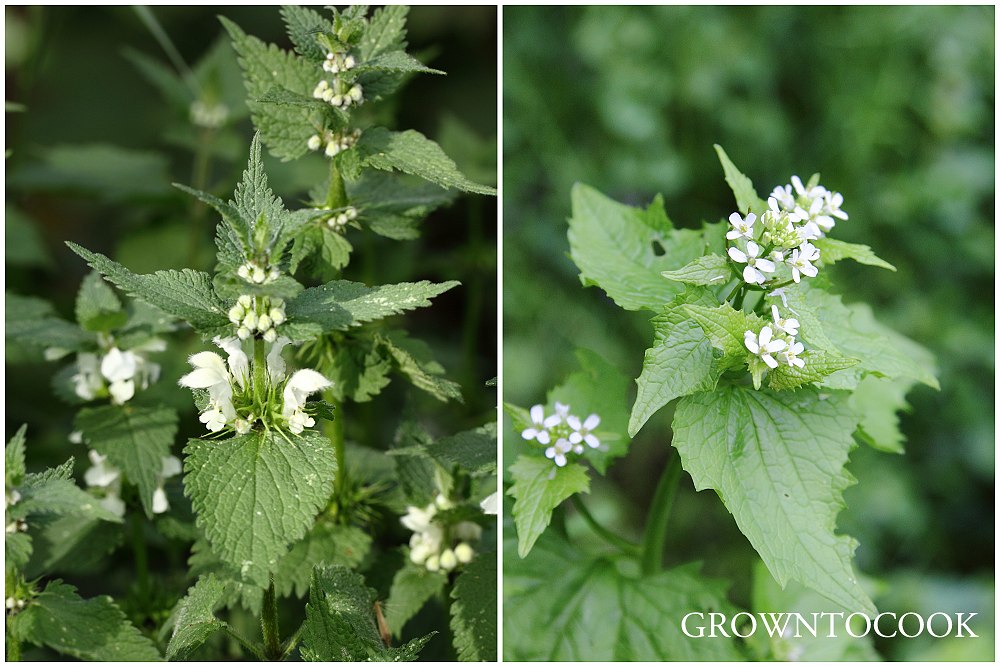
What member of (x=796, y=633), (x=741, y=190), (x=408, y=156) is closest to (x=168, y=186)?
(x=408, y=156)

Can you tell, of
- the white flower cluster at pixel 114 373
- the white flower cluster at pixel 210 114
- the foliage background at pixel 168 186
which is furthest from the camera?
the white flower cluster at pixel 210 114

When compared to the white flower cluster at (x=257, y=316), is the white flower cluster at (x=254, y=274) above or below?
above

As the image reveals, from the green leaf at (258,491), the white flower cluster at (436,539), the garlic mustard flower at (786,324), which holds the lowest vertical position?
the white flower cluster at (436,539)

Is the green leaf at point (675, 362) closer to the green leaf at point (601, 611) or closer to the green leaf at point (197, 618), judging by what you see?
the green leaf at point (601, 611)

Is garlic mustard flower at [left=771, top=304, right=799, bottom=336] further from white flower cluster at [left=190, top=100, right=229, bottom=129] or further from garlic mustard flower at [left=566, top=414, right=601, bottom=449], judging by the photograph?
white flower cluster at [left=190, top=100, right=229, bottom=129]

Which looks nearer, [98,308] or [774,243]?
[774,243]

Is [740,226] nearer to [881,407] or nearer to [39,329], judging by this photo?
[881,407]

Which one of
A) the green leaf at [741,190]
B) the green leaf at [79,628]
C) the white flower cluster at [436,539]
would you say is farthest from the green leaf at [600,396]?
the green leaf at [79,628]

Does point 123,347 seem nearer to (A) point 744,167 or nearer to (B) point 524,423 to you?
(B) point 524,423
